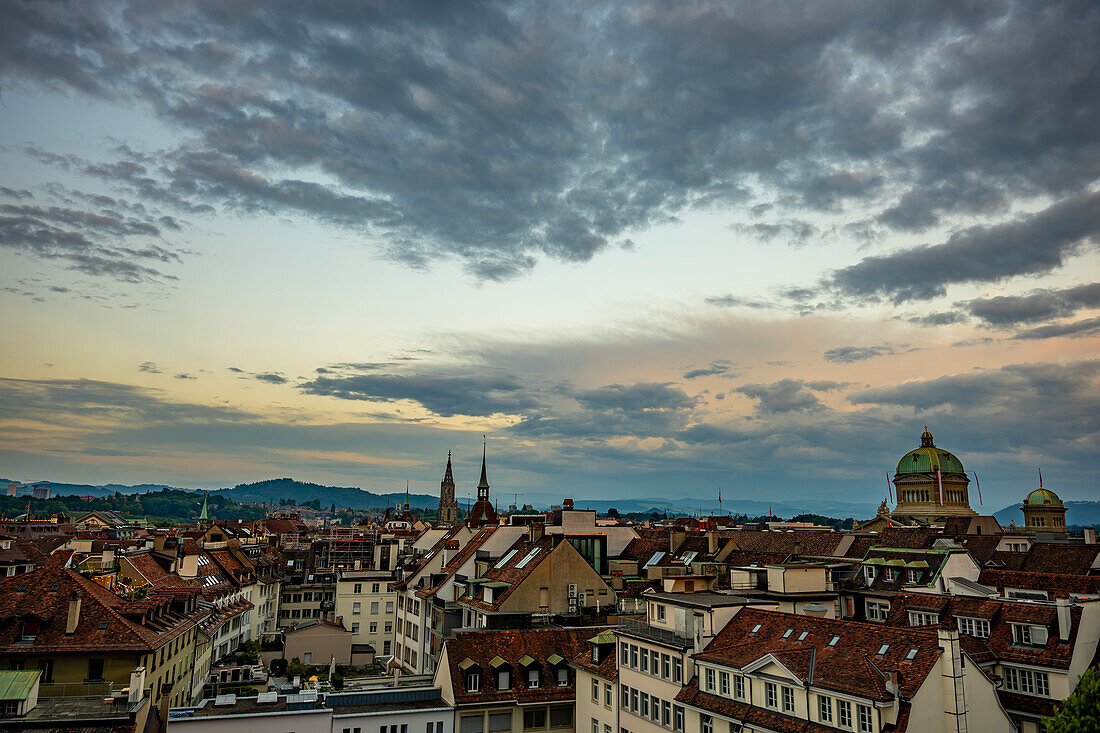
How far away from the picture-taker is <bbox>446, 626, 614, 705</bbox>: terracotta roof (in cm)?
5228

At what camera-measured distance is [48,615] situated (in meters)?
49.3

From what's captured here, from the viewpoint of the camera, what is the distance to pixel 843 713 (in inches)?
1409

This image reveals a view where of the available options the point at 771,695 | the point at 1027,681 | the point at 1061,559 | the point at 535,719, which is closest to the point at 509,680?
the point at 535,719

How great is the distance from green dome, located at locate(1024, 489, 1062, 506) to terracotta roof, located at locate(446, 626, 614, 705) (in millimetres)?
149263

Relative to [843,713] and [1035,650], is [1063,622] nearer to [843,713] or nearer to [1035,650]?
[1035,650]

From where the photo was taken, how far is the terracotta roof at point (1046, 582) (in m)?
60.1

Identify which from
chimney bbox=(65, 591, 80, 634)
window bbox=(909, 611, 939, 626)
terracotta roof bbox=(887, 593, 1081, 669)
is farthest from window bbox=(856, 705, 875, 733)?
chimney bbox=(65, 591, 80, 634)

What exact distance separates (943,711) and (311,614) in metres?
108

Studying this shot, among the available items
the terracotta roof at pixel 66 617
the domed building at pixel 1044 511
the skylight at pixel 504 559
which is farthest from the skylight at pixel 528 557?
the domed building at pixel 1044 511

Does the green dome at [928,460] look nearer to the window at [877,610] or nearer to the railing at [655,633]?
the window at [877,610]

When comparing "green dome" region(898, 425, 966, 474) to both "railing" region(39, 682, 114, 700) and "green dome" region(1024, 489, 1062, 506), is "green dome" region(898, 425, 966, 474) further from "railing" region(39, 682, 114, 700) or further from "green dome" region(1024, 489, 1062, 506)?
"railing" region(39, 682, 114, 700)

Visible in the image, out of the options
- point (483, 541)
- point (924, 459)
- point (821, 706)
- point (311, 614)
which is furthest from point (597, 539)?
point (924, 459)

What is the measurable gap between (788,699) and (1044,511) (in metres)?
158

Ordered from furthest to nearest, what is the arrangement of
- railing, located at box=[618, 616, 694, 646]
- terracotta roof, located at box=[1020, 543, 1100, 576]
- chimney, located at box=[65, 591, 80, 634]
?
terracotta roof, located at box=[1020, 543, 1100, 576]
chimney, located at box=[65, 591, 80, 634]
railing, located at box=[618, 616, 694, 646]
